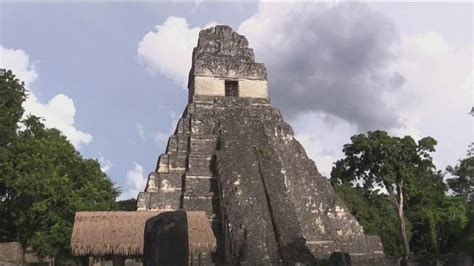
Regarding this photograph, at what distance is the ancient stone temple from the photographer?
1411 centimetres

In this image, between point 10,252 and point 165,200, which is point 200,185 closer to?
point 165,200

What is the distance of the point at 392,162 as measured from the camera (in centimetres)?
2786

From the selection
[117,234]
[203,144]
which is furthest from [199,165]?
[117,234]

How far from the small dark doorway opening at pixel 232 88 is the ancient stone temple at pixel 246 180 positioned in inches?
1.5

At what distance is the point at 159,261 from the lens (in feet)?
13.4

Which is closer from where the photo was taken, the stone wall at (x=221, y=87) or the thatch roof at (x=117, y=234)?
the thatch roof at (x=117, y=234)

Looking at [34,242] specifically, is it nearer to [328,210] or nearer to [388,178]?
[328,210]

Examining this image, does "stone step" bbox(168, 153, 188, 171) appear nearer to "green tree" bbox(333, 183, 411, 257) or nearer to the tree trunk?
"green tree" bbox(333, 183, 411, 257)

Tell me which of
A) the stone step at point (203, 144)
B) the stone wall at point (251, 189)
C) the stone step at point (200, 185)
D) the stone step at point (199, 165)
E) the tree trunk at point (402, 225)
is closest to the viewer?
the stone wall at point (251, 189)

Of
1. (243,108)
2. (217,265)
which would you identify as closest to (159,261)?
(217,265)

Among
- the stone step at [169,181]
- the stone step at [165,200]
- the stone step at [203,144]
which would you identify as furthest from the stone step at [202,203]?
the stone step at [203,144]

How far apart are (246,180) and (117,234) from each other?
632 centimetres

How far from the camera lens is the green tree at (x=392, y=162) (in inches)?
1093

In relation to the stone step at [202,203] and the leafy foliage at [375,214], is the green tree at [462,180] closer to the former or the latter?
the leafy foliage at [375,214]
